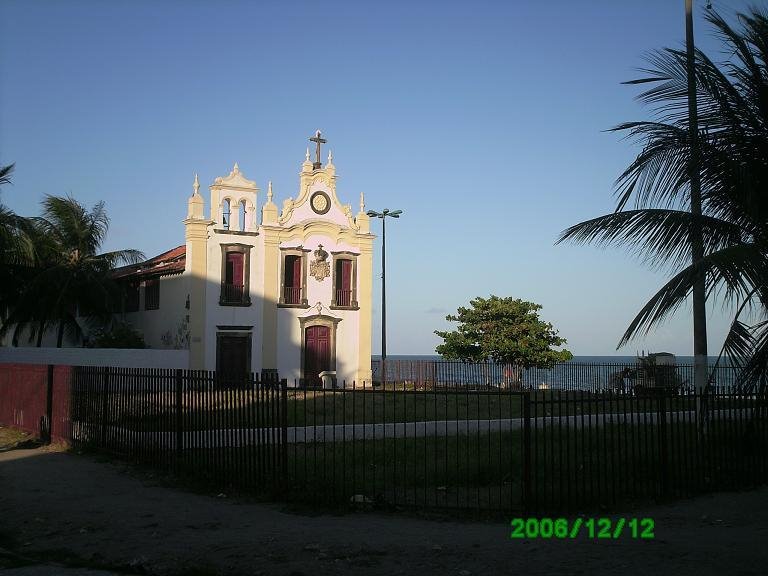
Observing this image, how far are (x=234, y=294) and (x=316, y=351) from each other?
14.8 ft

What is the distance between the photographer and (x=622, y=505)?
374 inches

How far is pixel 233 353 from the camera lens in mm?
31625

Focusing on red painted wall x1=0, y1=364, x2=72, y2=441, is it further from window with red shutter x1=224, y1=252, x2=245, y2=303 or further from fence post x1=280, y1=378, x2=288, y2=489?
window with red shutter x1=224, y1=252, x2=245, y2=303

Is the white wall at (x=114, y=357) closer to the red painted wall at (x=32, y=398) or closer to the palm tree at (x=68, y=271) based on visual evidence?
the palm tree at (x=68, y=271)

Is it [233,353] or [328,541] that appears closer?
[328,541]

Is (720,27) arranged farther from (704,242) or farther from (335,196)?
(335,196)

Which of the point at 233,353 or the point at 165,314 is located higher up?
the point at 165,314

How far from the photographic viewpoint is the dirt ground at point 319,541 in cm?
686

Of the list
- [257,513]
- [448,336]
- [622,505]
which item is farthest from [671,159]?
[448,336]

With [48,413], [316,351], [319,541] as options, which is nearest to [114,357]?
[316,351]

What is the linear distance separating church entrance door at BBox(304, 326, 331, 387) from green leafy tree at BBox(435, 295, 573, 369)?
6.73 metres

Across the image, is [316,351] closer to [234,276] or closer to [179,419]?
[234,276]

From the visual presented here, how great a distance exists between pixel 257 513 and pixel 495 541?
9.92ft
